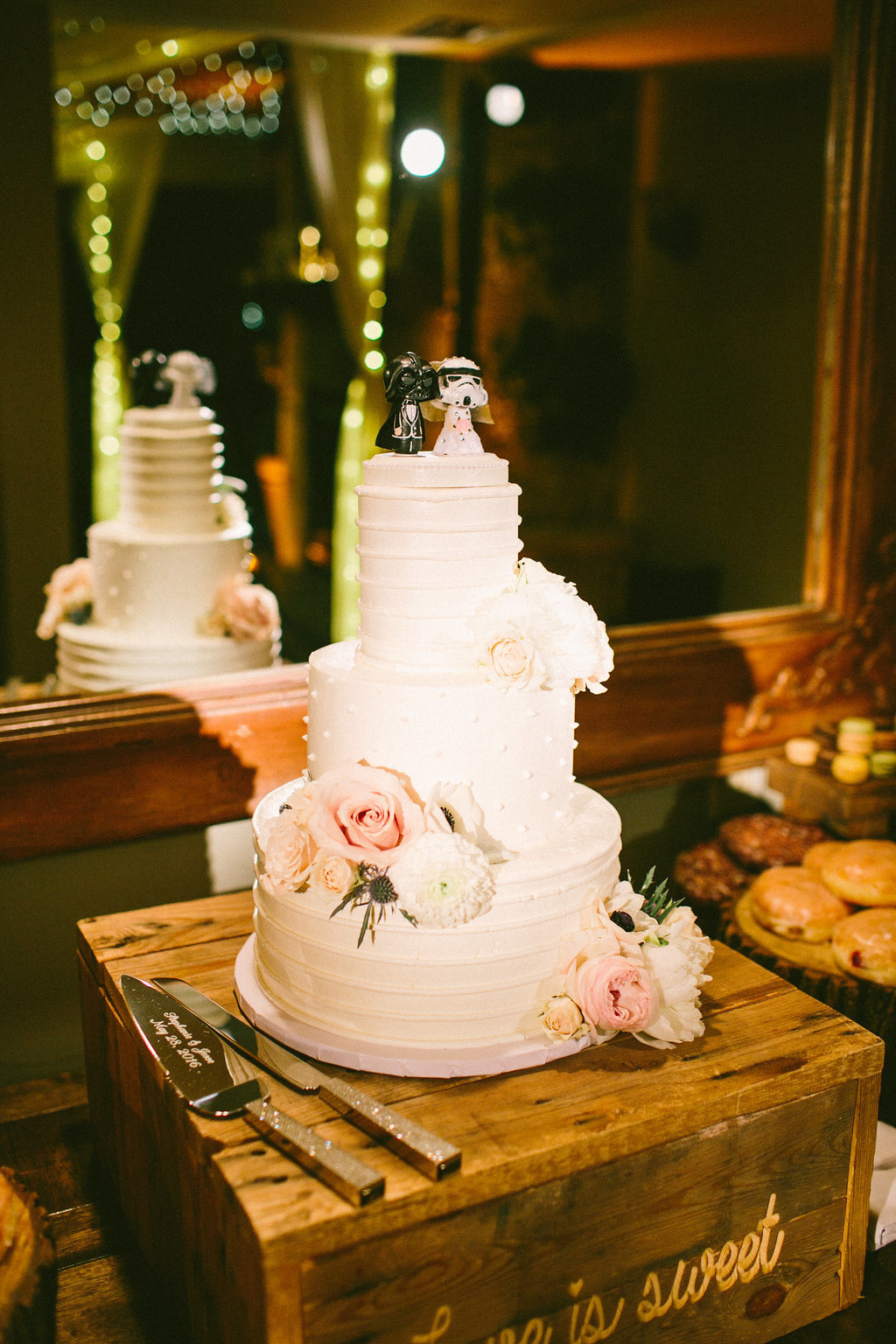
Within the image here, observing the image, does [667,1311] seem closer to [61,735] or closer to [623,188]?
[61,735]

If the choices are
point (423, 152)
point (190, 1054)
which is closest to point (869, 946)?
point (190, 1054)

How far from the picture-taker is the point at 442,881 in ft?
4.45

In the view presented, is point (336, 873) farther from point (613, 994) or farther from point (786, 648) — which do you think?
point (786, 648)

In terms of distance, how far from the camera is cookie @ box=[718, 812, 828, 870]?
274cm

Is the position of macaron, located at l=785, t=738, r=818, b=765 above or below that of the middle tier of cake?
below

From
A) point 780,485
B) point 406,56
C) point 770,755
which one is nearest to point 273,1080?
point 770,755

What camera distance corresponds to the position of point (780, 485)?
4055 millimetres

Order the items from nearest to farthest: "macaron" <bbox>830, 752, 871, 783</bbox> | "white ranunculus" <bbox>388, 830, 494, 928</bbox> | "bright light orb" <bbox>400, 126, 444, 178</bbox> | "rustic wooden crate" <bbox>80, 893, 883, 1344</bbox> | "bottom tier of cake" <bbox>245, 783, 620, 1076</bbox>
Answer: "rustic wooden crate" <bbox>80, 893, 883, 1344</bbox>
"white ranunculus" <bbox>388, 830, 494, 928</bbox>
"bottom tier of cake" <bbox>245, 783, 620, 1076</bbox>
"macaron" <bbox>830, 752, 871, 783</bbox>
"bright light orb" <bbox>400, 126, 444, 178</bbox>

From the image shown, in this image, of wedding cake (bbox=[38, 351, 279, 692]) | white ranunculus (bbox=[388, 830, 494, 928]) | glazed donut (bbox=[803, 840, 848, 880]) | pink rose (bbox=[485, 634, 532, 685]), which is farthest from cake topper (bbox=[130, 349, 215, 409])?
glazed donut (bbox=[803, 840, 848, 880])

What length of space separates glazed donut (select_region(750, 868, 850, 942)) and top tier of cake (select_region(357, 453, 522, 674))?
1182mm

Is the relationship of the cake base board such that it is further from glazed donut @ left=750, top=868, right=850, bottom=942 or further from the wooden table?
glazed donut @ left=750, top=868, right=850, bottom=942

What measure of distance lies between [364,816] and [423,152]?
4.82 metres

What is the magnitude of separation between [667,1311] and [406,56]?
510 cm

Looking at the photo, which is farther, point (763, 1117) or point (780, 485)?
point (780, 485)
